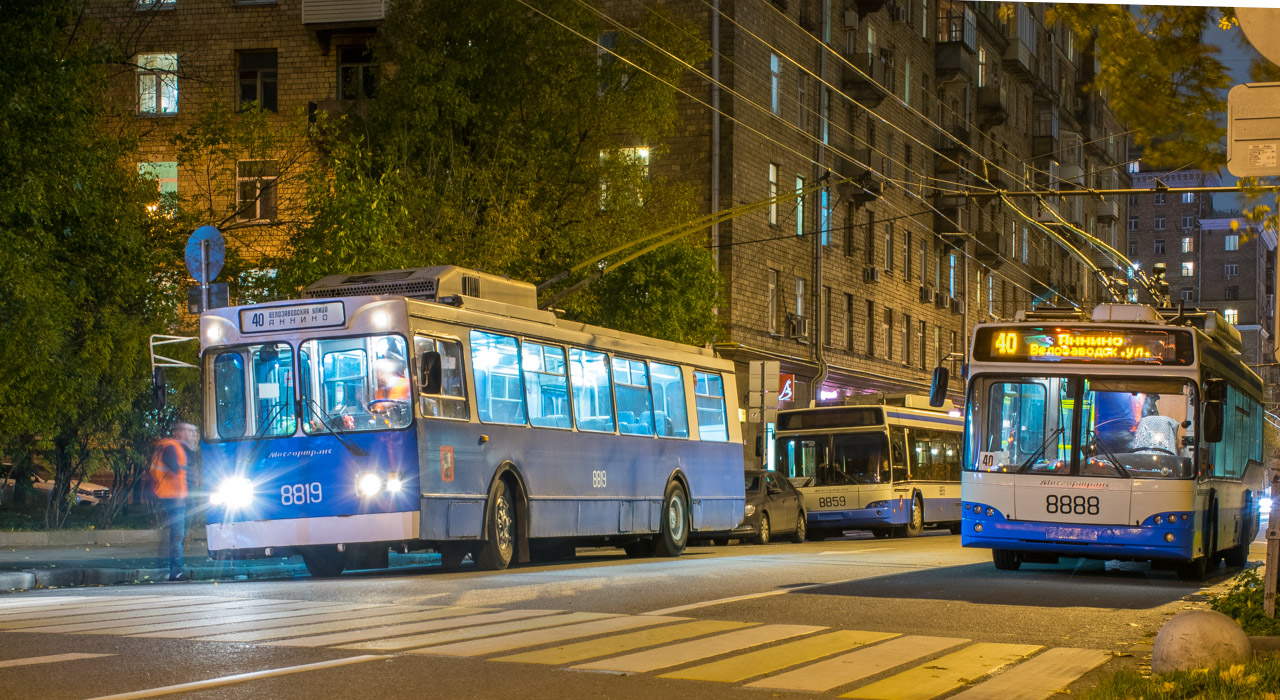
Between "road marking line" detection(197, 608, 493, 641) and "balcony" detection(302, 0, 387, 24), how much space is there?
28.3 meters

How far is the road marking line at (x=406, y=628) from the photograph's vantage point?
991 cm

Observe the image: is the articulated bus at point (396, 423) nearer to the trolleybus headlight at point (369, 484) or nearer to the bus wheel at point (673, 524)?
the trolleybus headlight at point (369, 484)

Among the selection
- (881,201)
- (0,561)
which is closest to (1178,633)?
(0,561)

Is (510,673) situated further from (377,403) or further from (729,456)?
(729,456)

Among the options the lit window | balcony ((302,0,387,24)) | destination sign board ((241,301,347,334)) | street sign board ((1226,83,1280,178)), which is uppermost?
balcony ((302,0,387,24))

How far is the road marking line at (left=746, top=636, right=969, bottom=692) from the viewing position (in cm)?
858

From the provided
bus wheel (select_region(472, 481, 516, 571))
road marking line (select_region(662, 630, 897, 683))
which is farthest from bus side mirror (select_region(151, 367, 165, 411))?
road marking line (select_region(662, 630, 897, 683))

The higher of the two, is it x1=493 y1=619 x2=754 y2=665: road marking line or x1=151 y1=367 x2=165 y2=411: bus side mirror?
x1=151 y1=367 x2=165 y2=411: bus side mirror

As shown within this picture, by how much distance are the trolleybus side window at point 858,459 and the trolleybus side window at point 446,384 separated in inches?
648

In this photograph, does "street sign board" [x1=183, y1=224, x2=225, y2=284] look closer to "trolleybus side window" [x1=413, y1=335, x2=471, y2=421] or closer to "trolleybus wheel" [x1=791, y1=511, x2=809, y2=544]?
"trolleybus side window" [x1=413, y1=335, x2=471, y2=421]

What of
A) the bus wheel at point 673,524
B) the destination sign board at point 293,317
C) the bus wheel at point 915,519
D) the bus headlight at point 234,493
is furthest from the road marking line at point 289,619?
the bus wheel at point 915,519

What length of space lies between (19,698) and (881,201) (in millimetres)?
43937

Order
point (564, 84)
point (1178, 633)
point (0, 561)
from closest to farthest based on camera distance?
point (1178, 633) → point (0, 561) → point (564, 84)

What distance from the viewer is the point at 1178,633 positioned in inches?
335
